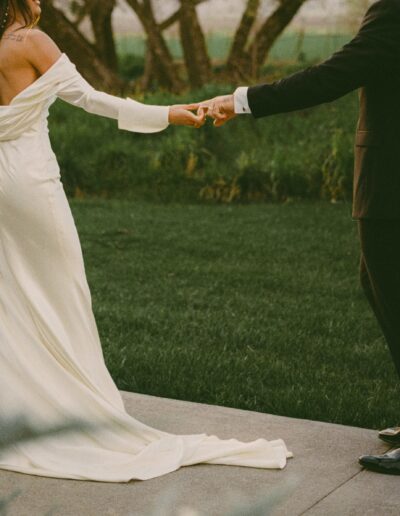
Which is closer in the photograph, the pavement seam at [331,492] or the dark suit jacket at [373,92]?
the pavement seam at [331,492]

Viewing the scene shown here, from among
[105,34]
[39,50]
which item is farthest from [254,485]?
[105,34]

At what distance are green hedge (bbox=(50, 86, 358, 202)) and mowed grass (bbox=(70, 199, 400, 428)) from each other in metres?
1.17

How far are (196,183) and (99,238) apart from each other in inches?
141

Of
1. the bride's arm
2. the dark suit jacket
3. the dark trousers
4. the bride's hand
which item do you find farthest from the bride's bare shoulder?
the dark trousers

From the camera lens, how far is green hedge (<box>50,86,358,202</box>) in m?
13.9

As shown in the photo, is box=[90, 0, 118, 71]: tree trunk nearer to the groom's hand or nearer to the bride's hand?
the groom's hand

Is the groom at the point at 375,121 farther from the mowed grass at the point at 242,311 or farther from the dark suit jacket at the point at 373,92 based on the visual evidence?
the mowed grass at the point at 242,311

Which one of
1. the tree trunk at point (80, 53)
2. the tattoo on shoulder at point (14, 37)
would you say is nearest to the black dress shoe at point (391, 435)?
the tattoo on shoulder at point (14, 37)

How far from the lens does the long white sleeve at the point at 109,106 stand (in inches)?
164

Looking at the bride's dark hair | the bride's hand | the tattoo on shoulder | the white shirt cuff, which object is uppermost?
the bride's dark hair

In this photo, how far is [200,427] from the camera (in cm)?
457

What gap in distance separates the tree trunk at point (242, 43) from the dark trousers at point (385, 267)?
15717 millimetres

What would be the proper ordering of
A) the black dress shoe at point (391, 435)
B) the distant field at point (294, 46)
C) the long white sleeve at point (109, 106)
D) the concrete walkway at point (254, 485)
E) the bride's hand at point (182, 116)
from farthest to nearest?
1. the distant field at point (294, 46)
2. the bride's hand at point (182, 116)
3. the black dress shoe at point (391, 435)
4. the long white sleeve at point (109, 106)
5. the concrete walkway at point (254, 485)

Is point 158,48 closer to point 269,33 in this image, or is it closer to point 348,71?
point 269,33
